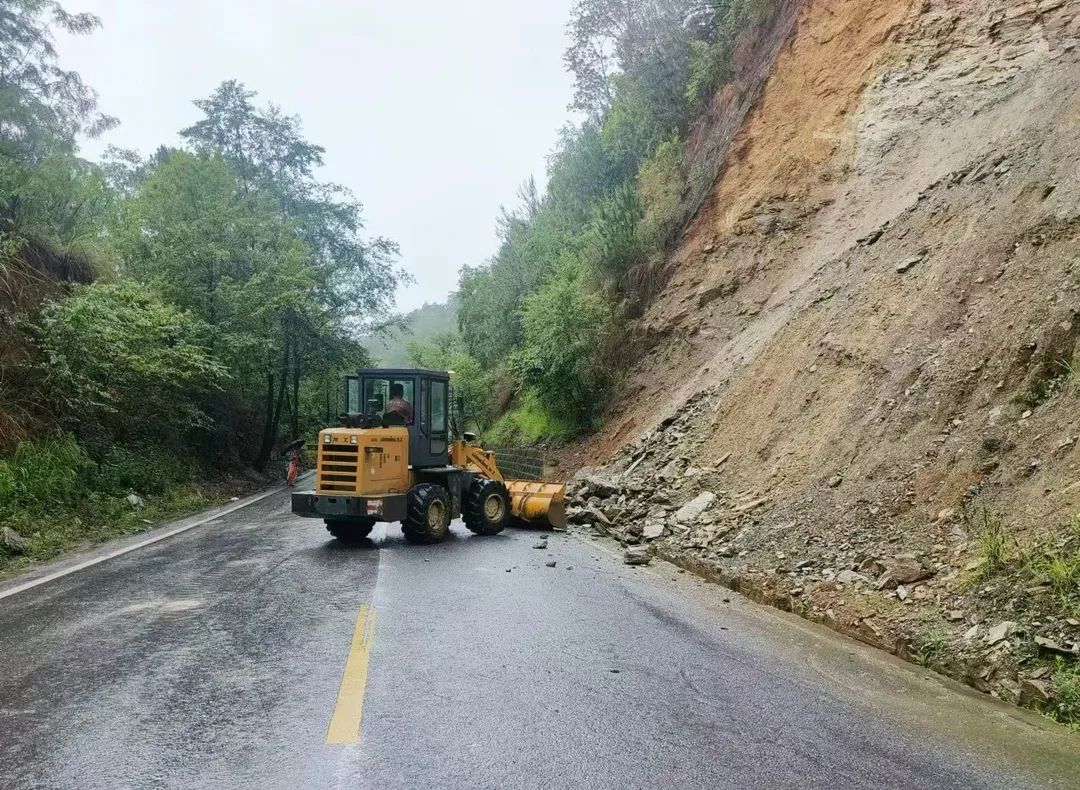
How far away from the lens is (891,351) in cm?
1144

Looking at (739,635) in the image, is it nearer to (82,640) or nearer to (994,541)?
(994,541)

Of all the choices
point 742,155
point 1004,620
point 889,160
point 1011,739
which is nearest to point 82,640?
point 1011,739

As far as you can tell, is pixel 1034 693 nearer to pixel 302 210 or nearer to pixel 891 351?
pixel 891 351

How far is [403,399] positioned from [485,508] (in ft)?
7.89

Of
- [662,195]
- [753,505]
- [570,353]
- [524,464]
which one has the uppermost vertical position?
[662,195]

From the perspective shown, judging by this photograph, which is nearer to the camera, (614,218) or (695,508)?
(695,508)

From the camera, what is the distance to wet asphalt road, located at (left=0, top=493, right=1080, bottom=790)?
12.2ft

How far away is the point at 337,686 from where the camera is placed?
4844 millimetres

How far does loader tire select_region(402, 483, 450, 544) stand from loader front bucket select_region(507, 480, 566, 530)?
2.13 m

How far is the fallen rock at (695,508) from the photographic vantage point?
12078 millimetres

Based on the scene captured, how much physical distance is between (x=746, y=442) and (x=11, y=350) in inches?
542

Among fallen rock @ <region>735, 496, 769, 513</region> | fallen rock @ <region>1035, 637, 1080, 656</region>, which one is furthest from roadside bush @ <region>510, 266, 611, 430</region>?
fallen rock @ <region>1035, 637, 1080, 656</region>

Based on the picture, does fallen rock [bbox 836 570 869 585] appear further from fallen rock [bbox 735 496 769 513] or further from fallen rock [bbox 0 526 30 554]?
fallen rock [bbox 0 526 30 554]

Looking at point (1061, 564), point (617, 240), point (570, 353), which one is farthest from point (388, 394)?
point (617, 240)
